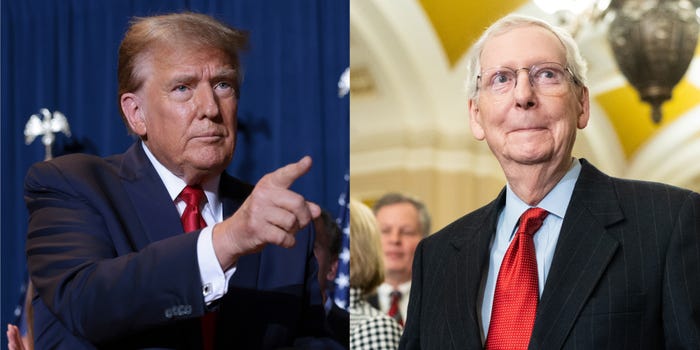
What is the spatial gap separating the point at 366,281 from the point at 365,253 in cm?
11

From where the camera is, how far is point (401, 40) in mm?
4027

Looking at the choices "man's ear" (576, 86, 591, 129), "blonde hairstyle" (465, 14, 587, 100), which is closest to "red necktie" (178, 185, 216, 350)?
"blonde hairstyle" (465, 14, 587, 100)

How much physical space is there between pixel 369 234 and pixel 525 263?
199 cm

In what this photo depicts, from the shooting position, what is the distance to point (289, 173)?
72.0 inches

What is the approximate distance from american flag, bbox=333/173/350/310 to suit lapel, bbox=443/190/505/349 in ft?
4.97

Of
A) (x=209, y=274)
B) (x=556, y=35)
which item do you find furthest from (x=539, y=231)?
(x=209, y=274)

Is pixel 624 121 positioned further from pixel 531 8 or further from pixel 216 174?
pixel 216 174

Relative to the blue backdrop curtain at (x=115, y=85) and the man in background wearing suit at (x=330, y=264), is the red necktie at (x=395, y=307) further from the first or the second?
the blue backdrop curtain at (x=115, y=85)

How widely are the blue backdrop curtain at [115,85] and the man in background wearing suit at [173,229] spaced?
1.01 m

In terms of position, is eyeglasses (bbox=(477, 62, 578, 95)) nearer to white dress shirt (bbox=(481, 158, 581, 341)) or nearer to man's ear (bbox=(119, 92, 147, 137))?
white dress shirt (bbox=(481, 158, 581, 341))

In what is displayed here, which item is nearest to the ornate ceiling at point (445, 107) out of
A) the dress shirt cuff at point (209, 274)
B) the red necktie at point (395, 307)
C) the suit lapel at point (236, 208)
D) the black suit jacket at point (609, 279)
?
the red necktie at point (395, 307)

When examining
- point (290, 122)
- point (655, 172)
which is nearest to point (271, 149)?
point (290, 122)

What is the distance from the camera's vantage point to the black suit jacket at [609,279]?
5.86 ft

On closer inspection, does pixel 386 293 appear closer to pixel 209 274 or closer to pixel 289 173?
pixel 209 274
